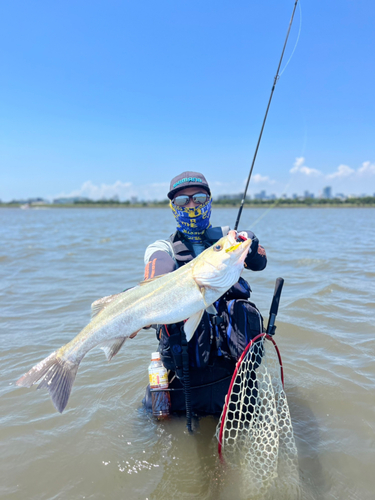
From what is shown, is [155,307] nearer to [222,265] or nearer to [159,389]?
[222,265]

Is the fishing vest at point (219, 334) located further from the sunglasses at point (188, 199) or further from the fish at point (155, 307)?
the sunglasses at point (188, 199)

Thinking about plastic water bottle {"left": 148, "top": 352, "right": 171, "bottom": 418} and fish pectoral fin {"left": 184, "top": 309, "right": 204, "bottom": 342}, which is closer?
fish pectoral fin {"left": 184, "top": 309, "right": 204, "bottom": 342}

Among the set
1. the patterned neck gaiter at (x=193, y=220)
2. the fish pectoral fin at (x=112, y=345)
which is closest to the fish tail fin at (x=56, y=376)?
the fish pectoral fin at (x=112, y=345)

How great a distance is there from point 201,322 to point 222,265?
0.93m

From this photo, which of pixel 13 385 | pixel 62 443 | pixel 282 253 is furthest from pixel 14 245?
pixel 62 443

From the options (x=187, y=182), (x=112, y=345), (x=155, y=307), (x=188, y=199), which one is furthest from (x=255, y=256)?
(x=112, y=345)

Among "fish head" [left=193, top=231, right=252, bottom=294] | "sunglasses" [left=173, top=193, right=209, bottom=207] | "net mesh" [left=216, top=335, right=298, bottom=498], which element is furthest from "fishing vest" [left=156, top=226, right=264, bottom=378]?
"fish head" [left=193, top=231, right=252, bottom=294]

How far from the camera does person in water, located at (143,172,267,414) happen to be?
138 inches

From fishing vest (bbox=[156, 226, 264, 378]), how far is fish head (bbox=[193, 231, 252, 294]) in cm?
75

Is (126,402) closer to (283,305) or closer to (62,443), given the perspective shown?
(62,443)

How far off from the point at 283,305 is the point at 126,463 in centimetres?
557

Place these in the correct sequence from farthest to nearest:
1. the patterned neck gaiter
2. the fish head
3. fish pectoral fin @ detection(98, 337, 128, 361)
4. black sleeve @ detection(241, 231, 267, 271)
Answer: the patterned neck gaiter → black sleeve @ detection(241, 231, 267, 271) → fish pectoral fin @ detection(98, 337, 128, 361) → the fish head

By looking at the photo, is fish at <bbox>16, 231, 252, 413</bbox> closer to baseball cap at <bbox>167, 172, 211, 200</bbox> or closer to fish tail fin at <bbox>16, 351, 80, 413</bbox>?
fish tail fin at <bbox>16, 351, 80, 413</bbox>

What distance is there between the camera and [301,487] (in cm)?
317
